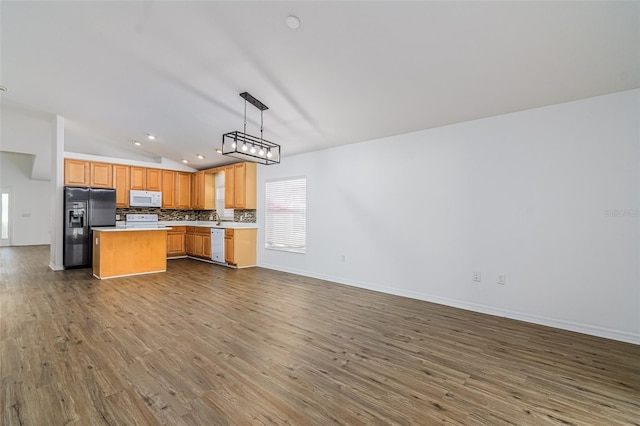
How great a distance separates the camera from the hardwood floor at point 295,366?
5.69 feet

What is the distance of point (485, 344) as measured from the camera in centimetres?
271

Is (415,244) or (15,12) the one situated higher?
Answer: (15,12)

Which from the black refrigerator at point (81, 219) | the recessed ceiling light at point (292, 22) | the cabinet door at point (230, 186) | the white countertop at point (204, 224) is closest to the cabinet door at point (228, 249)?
the white countertop at point (204, 224)

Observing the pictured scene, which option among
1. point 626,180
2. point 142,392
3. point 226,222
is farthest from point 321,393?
point 226,222

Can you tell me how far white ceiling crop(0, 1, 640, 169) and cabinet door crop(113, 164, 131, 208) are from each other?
2.35 meters

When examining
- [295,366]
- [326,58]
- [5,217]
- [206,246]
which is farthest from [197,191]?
[5,217]

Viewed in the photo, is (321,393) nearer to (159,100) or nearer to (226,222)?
(159,100)

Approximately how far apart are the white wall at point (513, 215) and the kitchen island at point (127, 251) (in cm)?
386

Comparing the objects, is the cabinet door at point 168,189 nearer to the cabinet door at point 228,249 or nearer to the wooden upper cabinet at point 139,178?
the wooden upper cabinet at point 139,178

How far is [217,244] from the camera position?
683 cm

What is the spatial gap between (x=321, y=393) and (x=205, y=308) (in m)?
2.28

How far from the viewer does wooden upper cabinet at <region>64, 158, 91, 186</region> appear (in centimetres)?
627

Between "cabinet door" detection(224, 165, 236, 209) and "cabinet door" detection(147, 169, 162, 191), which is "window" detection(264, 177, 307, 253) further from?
"cabinet door" detection(147, 169, 162, 191)

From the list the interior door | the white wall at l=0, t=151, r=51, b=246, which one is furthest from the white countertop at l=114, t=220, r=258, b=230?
the interior door
